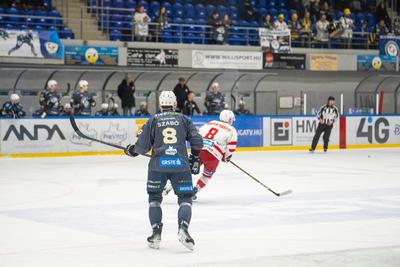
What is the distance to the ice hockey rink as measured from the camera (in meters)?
7.57

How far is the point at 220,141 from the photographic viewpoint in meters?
12.2

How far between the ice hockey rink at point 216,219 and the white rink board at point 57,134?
323 cm

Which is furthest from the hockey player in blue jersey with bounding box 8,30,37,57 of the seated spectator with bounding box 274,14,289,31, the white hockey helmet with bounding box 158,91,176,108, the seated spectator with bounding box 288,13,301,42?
the white hockey helmet with bounding box 158,91,176,108

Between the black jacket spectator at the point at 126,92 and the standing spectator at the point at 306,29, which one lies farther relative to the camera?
the standing spectator at the point at 306,29

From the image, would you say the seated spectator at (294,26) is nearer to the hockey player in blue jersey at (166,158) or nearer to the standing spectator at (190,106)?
the standing spectator at (190,106)

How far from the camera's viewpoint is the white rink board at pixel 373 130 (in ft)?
86.8

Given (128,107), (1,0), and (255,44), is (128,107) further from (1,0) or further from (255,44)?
(255,44)

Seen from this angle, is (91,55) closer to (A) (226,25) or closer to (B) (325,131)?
(A) (226,25)

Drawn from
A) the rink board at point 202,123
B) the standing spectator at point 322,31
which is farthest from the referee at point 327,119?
the standing spectator at point 322,31

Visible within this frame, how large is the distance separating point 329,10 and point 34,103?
12.3m

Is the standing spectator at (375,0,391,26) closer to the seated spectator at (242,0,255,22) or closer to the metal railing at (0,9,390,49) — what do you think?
the metal railing at (0,9,390,49)

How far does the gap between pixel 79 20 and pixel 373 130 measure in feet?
32.6

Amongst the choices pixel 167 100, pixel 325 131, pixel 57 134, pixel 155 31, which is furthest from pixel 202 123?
pixel 167 100

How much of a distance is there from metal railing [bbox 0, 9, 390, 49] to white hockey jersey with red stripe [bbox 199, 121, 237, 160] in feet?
49.0
